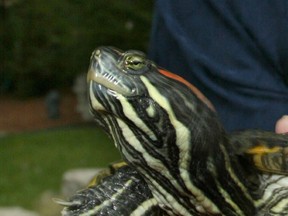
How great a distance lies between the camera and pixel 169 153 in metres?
0.86

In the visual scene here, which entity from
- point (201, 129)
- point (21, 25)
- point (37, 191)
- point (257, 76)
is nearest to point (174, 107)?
point (201, 129)

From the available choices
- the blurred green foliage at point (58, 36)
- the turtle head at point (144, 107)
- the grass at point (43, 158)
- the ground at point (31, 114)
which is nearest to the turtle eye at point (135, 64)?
the turtle head at point (144, 107)

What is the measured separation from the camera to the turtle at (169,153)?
83 centimetres

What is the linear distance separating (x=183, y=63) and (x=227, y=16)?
0.11 meters

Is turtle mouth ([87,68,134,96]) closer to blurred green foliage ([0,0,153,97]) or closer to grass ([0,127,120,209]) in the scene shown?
grass ([0,127,120,209])

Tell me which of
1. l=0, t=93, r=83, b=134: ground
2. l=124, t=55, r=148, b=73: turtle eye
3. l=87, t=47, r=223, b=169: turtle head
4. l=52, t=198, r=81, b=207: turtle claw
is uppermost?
l=124, t=55, r=148, b=73: turtle eye

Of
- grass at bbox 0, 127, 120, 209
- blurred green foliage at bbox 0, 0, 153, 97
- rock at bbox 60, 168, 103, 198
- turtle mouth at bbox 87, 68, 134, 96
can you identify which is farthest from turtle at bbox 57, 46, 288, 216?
blurred green foliage at bbox 0, 0, 153, 97

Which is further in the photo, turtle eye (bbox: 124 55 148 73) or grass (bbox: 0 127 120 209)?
grass (bbox: 0 127 120 209)

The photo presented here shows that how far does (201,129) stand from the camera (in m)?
0.86

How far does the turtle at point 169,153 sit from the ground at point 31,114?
654 cm

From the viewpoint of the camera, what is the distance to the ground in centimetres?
763

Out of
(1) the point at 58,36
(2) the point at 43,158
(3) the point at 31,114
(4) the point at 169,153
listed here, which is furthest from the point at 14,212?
(3) the point at 31,114

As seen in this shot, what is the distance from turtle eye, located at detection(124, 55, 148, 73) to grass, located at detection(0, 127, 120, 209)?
400 cm

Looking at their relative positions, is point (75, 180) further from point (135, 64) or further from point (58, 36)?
point (58, 36)
